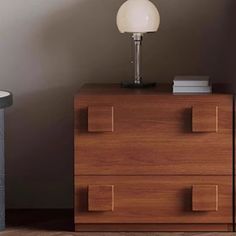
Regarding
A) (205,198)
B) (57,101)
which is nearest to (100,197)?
(205,198)

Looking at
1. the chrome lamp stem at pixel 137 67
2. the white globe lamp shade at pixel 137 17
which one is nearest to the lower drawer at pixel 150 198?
the chrome lamp stem at pixel 137 67

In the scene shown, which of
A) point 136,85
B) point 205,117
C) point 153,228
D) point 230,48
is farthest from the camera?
point 230,48

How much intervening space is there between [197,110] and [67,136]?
2.56 feet

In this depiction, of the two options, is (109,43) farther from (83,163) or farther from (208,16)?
(83,163)

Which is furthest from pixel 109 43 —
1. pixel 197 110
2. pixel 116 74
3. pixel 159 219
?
pixel 159 219

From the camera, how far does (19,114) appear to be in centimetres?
346

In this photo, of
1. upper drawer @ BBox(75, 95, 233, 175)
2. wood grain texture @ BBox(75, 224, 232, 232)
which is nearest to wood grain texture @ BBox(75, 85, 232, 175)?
upper drawer @ BBox(75, 95, 233, 175)

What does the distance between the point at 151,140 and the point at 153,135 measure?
2 cm

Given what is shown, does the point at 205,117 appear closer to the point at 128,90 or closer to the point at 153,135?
the point at 153,135

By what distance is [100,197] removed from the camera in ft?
9.79

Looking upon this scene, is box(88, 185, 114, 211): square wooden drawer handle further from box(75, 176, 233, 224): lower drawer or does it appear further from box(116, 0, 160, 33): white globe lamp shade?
box(116, 0, 160, 33): white globe lamp shade

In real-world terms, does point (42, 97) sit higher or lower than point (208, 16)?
lower

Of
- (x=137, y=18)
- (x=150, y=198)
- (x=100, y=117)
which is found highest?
(x=137, y=18)

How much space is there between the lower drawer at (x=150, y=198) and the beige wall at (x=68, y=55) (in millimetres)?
518
